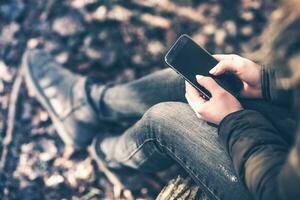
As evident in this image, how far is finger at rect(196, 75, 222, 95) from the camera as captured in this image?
177cm

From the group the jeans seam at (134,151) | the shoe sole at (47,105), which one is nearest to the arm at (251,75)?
the jeans seam at (134,151)

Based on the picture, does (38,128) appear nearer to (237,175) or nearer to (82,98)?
(82,98)

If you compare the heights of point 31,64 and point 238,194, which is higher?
point 31,64

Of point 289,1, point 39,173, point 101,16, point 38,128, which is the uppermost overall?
point 289,1

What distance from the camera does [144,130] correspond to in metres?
1.97

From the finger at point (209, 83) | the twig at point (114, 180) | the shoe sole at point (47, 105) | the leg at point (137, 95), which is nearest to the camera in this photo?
the finger at point (209, 83)

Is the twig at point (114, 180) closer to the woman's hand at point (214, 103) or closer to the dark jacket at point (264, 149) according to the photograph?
the woman's hand at point (214, 103)

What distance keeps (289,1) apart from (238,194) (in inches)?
33.6

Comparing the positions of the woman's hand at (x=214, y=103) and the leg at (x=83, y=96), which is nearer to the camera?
the woman's hand at (x=214, y=103)

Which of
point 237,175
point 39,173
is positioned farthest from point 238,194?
point 39,173

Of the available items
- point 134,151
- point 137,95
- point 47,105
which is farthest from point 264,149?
point 47,105

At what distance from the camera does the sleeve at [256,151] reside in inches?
54.5

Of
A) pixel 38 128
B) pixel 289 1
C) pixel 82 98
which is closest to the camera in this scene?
pixel 289 1

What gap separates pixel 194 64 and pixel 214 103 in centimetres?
29
